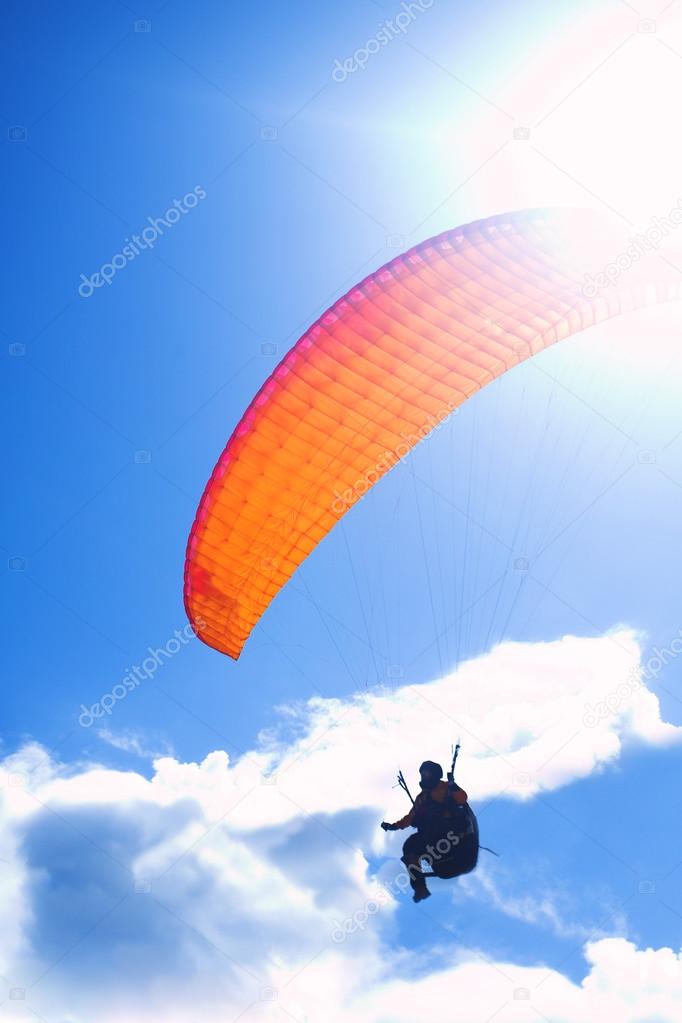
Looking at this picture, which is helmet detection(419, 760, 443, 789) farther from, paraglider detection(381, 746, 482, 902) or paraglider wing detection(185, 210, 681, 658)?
paraglider wing detection(185, 210, 681, 658)

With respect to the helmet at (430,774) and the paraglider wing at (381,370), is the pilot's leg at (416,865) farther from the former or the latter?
the paraglider wing at (381,370)

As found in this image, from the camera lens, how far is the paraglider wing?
474 inches

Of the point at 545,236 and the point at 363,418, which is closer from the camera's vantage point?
the point at 545,236

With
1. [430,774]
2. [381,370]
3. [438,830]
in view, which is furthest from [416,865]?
[381,370]

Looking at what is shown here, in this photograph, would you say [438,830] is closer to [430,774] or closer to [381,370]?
[430,774]

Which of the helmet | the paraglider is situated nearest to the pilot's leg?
the paraglider

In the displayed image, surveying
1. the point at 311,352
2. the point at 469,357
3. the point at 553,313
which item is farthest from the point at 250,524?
the point at 553,313

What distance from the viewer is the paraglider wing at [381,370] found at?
12.0 m

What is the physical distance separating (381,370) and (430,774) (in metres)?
4.95

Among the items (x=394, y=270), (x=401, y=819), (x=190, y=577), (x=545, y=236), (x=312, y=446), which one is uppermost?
(x=545, y=236)

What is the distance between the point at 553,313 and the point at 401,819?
6.34 metres

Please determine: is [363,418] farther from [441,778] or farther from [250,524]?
[441,778]

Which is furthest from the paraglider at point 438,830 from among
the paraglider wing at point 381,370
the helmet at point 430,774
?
the paraglider wing at point 381,370

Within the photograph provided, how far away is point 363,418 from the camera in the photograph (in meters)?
13.7
